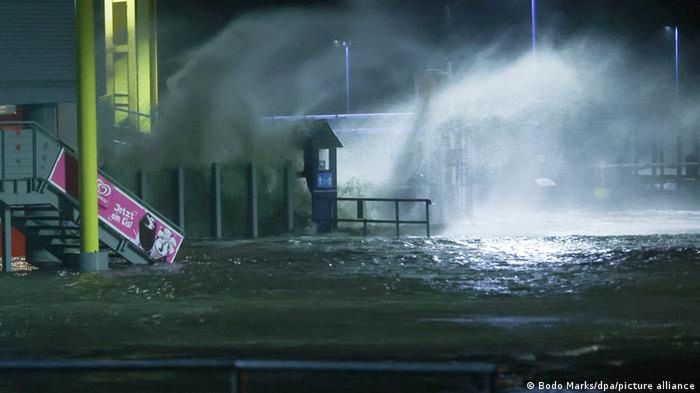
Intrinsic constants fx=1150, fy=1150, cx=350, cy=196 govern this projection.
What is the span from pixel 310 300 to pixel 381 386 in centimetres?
733

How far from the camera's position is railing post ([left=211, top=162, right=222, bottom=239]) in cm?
3168

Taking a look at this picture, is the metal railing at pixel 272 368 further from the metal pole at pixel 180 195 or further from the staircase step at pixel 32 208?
the metal pole at pixel 180 195

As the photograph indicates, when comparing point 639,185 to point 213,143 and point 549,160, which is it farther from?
point 213,143

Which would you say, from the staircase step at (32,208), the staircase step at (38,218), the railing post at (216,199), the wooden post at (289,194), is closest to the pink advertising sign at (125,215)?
the staircase step at (32,208)

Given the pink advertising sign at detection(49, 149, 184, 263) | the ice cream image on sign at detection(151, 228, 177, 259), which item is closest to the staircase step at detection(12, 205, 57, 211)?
the pink advertising sign at detection(49, 149, 184, 263)

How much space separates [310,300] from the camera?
58.6 feet

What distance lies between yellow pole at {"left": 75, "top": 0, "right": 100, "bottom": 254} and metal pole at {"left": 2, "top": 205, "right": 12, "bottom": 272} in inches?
60.8

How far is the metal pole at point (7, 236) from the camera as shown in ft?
73.0

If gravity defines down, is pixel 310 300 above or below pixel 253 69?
below

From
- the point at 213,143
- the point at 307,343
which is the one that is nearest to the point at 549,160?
the point at 213,143

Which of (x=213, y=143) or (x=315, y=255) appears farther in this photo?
(x=213, y=143)

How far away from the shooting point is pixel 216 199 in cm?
3181

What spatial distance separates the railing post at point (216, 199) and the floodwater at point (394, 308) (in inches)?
156

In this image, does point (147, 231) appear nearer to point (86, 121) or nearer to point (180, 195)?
point (86, 121)
